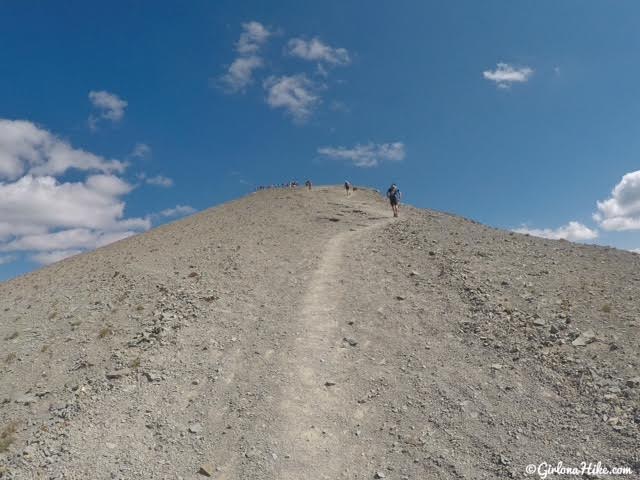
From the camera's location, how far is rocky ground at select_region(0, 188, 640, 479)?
30.0 feet

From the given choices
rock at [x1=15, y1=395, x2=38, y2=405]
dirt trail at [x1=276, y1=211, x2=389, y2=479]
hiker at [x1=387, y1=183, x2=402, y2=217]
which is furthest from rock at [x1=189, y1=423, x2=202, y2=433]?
hiker at [x1=387, y1=183, x2=402, y2=217]

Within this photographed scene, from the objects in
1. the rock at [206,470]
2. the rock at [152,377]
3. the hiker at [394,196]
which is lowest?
the rock at [206,470]

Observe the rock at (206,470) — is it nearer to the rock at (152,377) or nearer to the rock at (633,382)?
the rock at (152,377)

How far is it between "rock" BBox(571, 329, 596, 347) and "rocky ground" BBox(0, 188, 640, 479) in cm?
5

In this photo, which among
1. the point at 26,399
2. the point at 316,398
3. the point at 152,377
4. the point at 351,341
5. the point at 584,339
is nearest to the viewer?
the point at 316,398

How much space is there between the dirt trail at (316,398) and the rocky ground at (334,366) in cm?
5

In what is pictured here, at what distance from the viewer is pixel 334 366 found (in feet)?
40.6

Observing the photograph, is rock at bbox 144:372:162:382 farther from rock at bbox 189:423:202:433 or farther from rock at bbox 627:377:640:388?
rock at bbox 627:377:640:388

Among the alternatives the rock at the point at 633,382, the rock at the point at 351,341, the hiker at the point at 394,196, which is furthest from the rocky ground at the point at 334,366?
the hiker at the point at 394,196

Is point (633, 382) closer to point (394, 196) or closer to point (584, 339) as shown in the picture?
point (584, 339)

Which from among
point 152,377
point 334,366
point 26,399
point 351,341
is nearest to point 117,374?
point 152,377

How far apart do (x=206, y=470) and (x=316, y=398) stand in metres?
3.19

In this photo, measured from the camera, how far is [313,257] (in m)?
22.2

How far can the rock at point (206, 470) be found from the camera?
8.88 meters
